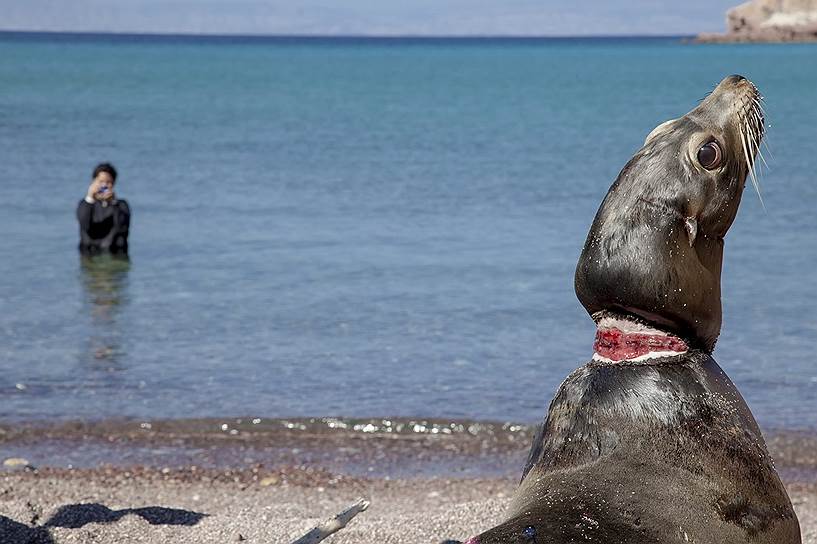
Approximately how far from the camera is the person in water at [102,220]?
649 inches

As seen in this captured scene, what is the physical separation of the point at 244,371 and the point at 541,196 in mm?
14074

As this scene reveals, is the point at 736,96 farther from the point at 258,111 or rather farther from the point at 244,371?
the point at 258,111

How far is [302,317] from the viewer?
45.9 ft

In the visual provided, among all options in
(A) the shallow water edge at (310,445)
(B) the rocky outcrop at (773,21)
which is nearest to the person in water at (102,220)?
(A) the shallow water edge at (310,445)

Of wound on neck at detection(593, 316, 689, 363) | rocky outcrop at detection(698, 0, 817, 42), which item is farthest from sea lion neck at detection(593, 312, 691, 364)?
rocky outcrop at detection(698, 0, 817, 42)

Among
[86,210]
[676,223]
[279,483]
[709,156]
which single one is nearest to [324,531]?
[676,223]

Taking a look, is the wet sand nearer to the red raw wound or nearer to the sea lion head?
the red raw wound

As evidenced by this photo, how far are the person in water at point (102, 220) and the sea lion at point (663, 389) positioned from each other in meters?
12.5

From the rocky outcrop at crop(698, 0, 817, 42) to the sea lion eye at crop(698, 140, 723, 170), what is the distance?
15192 centimetres

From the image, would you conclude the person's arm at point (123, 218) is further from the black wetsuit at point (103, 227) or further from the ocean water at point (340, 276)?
the ocean water at point (340, 276)

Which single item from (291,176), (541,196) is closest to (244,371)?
(541,196)

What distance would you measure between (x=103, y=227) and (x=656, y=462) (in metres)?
13.7

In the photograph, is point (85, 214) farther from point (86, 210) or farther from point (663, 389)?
point (663, 389)

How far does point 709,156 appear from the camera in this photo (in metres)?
4.52
